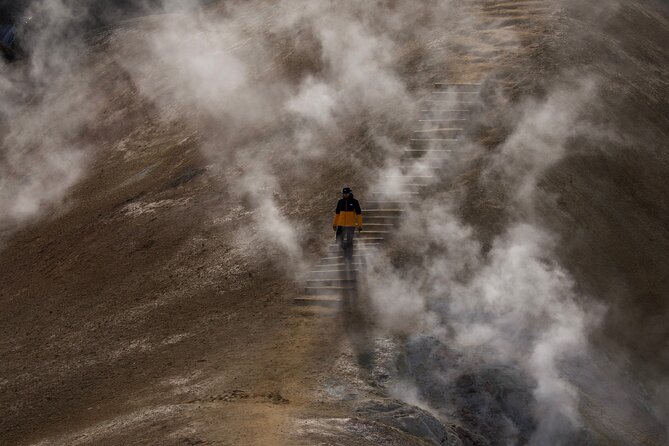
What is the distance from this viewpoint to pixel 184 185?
54.3ft

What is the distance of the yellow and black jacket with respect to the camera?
41.3 ft

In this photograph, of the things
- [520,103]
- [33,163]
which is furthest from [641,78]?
[33,163]

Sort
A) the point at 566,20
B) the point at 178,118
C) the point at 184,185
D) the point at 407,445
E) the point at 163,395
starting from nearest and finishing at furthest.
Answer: the point at 407,445, the point at 163,395, the point at 184,185, the point at 566,20, the point at 178,118

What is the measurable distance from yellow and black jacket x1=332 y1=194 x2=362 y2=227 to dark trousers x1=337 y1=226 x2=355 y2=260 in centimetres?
18

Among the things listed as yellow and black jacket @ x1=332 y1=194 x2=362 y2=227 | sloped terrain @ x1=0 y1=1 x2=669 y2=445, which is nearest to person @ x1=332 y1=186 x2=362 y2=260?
yellow and black jacket @ x1=332 y1=194 x2=362 y2=227

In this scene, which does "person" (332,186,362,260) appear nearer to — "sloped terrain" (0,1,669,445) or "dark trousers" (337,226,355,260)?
A: "dark trousers" (337,226,355,260)

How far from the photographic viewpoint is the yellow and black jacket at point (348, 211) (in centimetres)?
1258

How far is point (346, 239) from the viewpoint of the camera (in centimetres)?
1294

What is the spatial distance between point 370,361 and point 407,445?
216cm

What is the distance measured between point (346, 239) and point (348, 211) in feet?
1.96

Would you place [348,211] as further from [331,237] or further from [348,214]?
[331,237]

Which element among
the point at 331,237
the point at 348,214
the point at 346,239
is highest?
the point at 331,237

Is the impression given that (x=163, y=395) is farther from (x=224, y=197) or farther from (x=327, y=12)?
(x=327, y=12)

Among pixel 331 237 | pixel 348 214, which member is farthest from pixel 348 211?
pixel 331 237
